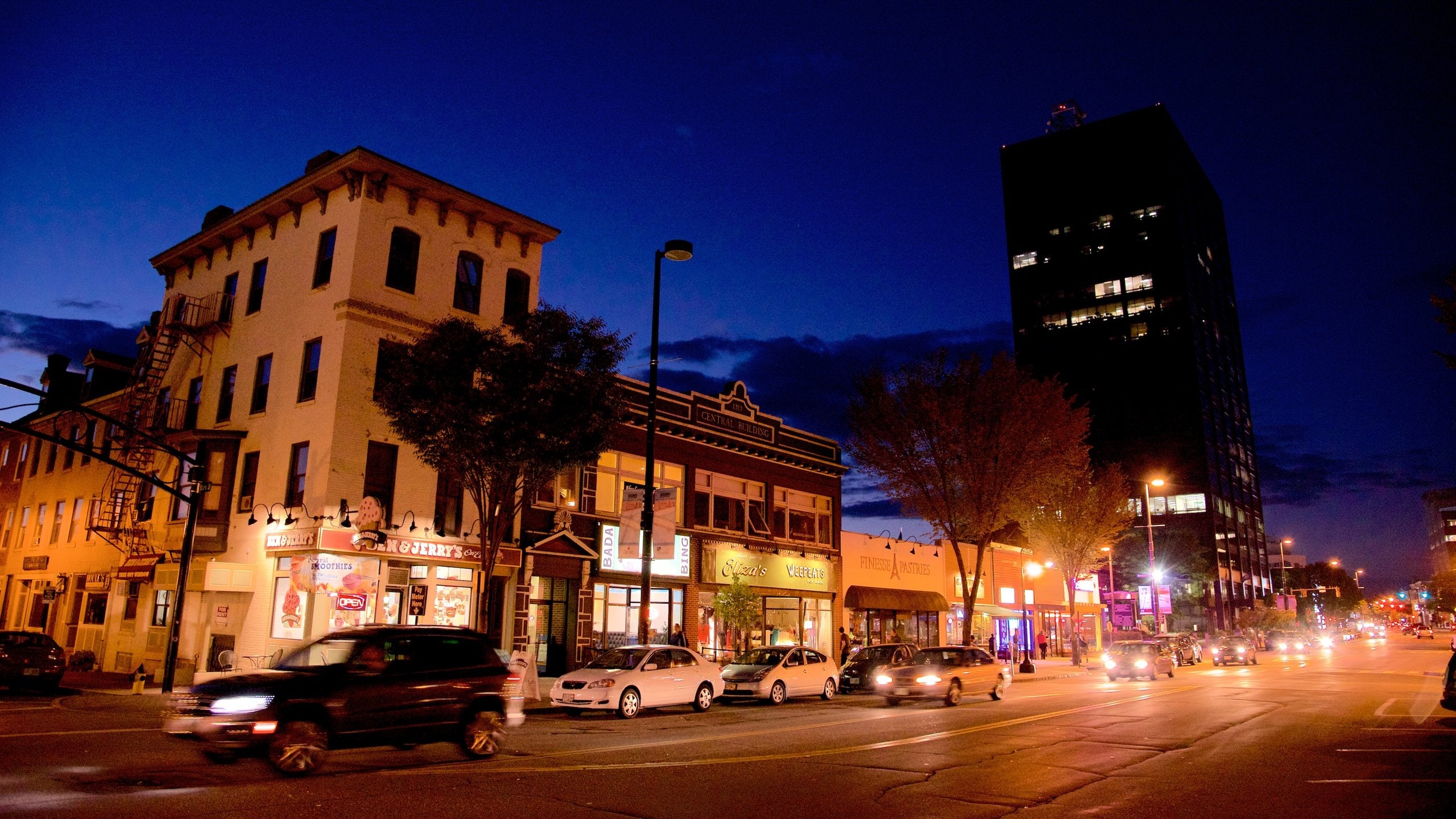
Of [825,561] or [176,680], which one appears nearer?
[176,680]

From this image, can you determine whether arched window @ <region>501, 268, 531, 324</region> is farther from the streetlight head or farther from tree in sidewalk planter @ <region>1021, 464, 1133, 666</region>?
tree in sidewalk planter @ <region>1021, 464, 1133, 666</region>

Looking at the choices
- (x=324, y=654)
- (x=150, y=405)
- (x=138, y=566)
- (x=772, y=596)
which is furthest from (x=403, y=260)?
(x=772, y=596)

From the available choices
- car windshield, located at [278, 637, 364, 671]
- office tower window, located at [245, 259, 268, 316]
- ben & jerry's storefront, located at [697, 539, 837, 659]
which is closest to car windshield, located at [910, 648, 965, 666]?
ben & jerry's storefront, located at [697, 539, 837, 659]

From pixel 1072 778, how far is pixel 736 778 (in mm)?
3996

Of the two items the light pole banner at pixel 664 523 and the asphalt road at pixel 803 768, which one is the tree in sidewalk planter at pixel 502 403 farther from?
the asphalt road at pixel 803 768

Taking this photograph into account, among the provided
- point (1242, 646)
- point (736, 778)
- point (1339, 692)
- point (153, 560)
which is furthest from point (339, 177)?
point (1242, 646)

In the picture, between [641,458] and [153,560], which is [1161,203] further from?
[153,560]

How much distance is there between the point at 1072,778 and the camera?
10.9 metres

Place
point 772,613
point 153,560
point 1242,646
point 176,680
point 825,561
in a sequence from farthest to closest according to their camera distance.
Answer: point 1242,646
point 825,561
point 772,613
point 153,560
point 176,680

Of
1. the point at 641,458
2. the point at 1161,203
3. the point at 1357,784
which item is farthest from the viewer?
the point at 1161,203

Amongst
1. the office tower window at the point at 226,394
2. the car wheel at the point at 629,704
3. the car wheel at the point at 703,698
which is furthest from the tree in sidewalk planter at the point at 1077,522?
the office tower window at the point at 226,394

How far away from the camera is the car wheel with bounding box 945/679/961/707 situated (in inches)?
891

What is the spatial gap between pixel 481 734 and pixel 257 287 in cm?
2097

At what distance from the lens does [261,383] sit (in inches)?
1038
